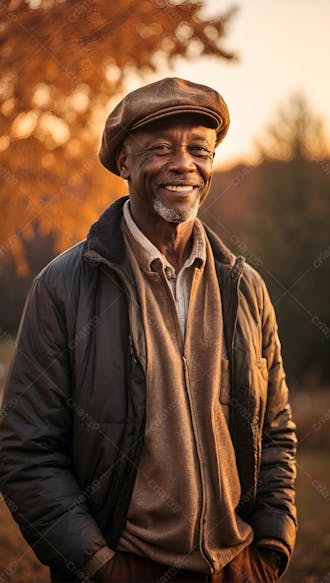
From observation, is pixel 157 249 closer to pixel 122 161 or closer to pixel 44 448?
Result: pixel 122 161

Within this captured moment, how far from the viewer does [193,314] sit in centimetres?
239

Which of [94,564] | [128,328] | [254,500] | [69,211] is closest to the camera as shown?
[94,564]

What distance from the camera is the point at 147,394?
2.20 meters

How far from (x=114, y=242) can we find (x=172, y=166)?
33 cm

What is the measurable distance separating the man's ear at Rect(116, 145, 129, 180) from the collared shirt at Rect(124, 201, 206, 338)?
0.11m

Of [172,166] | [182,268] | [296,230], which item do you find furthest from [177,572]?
[296,230]

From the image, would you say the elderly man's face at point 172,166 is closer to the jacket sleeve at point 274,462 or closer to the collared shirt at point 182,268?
the collared shirt at point 182,268

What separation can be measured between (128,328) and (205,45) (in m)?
3.02

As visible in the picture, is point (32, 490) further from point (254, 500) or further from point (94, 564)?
point (254, 500)

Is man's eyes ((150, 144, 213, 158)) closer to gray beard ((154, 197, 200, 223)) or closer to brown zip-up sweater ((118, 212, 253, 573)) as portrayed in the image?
gray beard ((154, 197, 200, 223))

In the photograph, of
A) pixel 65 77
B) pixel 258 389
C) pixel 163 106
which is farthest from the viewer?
pixel 65 77

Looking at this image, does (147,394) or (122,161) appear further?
(122,161)

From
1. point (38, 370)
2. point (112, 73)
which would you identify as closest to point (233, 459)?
point (38, 370)

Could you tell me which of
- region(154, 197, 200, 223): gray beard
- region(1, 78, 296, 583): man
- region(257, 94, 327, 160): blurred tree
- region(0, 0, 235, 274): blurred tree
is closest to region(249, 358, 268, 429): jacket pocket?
region(1, 78, 296, 583): man
